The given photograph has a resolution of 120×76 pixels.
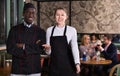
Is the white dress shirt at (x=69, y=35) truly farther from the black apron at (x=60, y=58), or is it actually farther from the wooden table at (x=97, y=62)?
the wooden table at (x=97, y=62)

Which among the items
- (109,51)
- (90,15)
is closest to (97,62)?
(109,51)

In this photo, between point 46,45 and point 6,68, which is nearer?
point 46,45

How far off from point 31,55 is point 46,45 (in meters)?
0.19

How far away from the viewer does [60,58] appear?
2668mm

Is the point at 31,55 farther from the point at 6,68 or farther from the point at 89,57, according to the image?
the point at 89,57

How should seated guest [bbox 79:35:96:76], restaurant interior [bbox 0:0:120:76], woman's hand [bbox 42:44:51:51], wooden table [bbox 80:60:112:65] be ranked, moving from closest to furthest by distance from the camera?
woman's hand [bbox 42:44:51:51] < wooden table [bbox 80:60:112:65] < seated guest [bbox 79:35:96:76] < restaurant interior [bbox 0:0:120:76]

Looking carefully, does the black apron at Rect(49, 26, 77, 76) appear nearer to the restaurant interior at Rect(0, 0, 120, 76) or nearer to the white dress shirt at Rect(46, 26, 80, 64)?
the white dress shirt at Rect(46, 26, 80, 64)

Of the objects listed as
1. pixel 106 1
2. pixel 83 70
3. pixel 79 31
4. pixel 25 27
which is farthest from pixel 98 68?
pixel 25 27

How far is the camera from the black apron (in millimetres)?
2672

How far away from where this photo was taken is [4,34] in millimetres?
5832

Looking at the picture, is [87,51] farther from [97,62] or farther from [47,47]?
[47,47]

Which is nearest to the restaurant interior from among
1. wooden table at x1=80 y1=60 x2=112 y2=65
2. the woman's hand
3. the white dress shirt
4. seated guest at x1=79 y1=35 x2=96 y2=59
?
seated guest at x1=79 y1=35 x2=96 y2=59

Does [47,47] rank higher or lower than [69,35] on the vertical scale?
lower

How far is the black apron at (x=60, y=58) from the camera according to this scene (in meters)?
2.67
